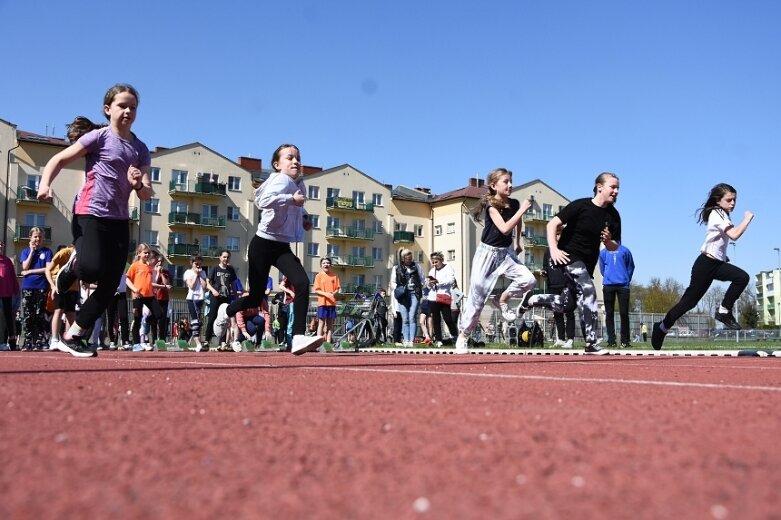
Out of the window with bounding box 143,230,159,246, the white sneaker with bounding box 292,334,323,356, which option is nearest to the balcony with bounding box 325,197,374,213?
the window with bounding box 143,230,159,246

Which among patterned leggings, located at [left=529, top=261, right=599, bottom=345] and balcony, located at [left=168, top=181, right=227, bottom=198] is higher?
balcony, located at [left=168, top=181, right=227, bottom=198]

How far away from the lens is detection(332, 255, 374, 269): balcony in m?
82.2

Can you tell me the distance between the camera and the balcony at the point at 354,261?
82.2m

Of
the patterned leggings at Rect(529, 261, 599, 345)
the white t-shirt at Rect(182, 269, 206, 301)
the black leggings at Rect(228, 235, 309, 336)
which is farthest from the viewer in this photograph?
the white t-shirt at Rect(182, 269, 206, 301)

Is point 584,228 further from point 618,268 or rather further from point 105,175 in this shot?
point 105,175

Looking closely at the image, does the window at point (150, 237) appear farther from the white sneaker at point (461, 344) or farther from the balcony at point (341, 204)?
the white sneaker at point (461, 344)

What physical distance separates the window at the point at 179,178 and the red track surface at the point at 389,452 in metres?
71.5

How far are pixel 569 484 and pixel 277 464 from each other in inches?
27.8

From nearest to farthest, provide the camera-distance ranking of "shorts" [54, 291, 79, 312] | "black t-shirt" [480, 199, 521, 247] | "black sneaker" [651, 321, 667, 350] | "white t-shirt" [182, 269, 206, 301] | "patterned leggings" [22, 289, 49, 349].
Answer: "black t-shirt" [480, 199, 521, 247]
"black sneaker" [651, 321, 667, 350]
"shorts" [54, 291, 79, 312]
"patterned leggings" [22, 289, 49, 349]
"white t-shirt" [182, 269, 206, 301]

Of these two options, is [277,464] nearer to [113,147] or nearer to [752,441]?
[752,441]

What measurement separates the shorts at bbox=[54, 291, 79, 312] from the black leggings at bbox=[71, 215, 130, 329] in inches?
134

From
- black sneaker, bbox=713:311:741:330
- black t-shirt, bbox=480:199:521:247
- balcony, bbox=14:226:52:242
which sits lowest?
black sneaker, bbox=713:311:741:330

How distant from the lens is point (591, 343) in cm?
1001

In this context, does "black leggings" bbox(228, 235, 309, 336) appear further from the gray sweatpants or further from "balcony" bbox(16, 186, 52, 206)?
"balcony" bbox(16, 186, 52, 206)
